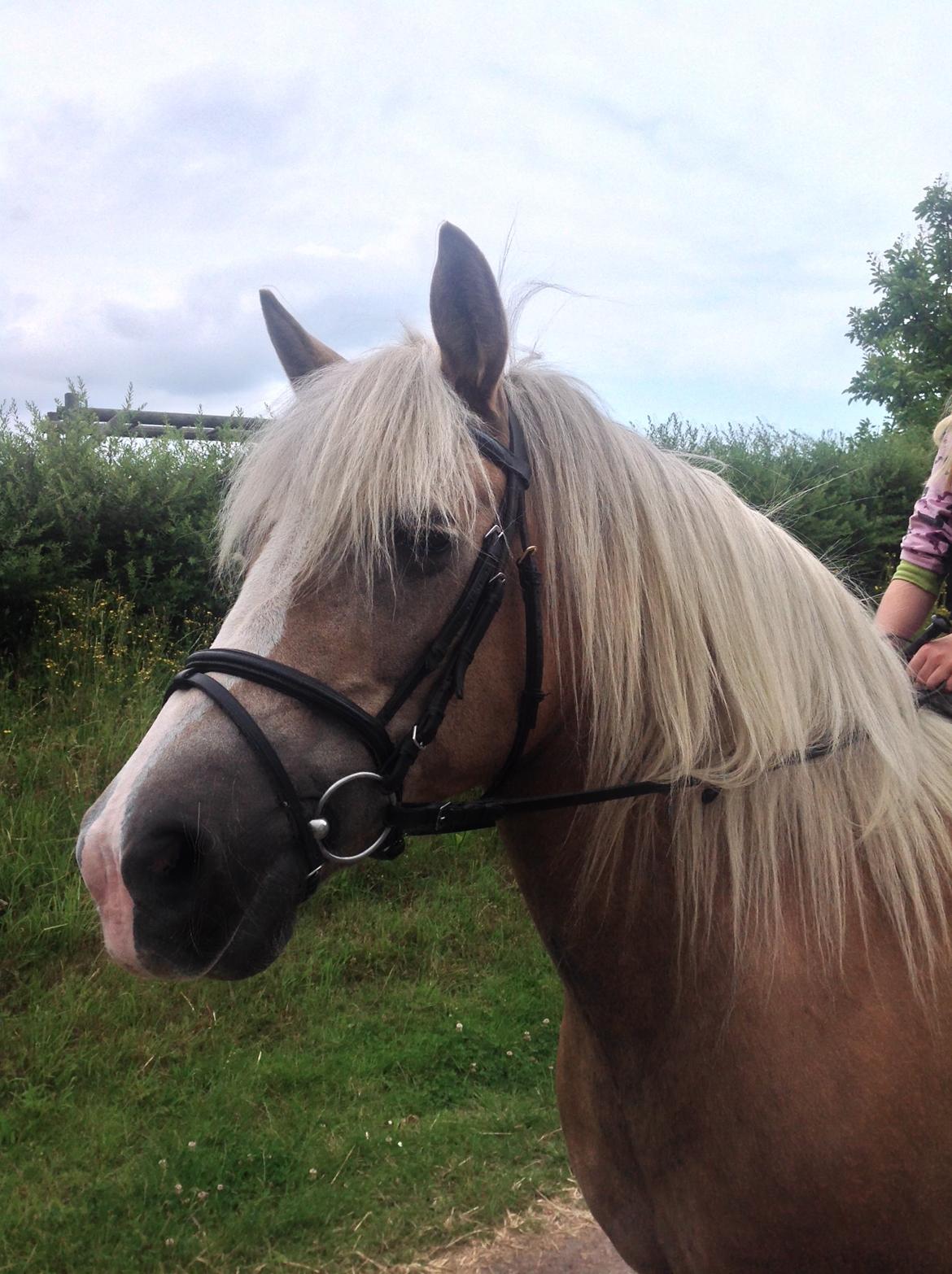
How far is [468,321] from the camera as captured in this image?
1.73 m

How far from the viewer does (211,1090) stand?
13.0ft

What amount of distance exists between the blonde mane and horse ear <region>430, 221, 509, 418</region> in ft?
0.21

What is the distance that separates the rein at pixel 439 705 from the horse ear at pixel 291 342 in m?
0.60

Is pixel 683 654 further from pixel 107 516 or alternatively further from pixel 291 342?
pixel 107 516

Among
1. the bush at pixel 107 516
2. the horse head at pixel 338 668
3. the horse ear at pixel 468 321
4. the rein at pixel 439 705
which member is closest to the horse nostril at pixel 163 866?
the horse head at pixel 338 668

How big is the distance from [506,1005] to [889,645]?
3.51 m

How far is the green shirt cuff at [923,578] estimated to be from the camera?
102 inches

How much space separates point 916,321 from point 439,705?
1740cm

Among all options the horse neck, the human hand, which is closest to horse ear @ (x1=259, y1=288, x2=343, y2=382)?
the horse neck

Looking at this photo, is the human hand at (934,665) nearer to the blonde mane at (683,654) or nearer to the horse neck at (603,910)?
the blonde mane at (683,654)

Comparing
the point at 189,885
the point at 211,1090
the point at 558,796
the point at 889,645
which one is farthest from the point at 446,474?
the point at 211,1090

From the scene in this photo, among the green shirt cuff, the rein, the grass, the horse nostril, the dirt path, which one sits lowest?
the dirt path

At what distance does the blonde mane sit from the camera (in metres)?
1.65

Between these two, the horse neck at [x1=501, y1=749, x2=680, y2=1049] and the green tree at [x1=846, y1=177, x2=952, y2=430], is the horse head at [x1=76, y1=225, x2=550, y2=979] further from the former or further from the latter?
the green tree at [x1=846, y1=177, x2=952, y2=430]
